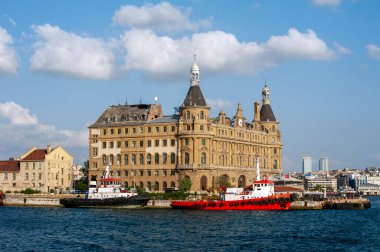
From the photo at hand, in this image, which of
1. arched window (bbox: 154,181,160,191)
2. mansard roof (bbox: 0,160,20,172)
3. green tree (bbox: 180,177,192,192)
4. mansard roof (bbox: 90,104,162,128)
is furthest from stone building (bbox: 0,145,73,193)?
green tree (bbox: 180,177,192,192)

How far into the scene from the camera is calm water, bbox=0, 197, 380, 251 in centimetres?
5919

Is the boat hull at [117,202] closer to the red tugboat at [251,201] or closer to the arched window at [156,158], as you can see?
the red tugboat at [251,201]

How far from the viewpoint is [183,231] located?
7038 cm

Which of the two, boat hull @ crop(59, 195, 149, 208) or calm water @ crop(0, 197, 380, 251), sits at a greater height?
boat hull @ crop(59, 195, 149, 208)

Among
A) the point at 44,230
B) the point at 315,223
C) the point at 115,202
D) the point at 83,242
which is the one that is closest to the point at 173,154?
the point at 115,202

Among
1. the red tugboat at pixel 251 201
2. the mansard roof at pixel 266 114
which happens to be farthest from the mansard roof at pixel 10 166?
the mansard roof at pixel 266 114

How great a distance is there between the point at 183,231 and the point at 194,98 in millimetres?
62740

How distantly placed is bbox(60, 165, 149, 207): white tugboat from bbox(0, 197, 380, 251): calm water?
7622 mm

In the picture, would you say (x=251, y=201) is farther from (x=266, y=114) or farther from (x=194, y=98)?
(x=266, y=114)

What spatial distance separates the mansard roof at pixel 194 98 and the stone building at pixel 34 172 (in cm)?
3047

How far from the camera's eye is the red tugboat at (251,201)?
105562 millimetres

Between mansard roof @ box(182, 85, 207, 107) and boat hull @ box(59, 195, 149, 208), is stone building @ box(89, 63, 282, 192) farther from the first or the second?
boat hull @ box(59, 195, 149, 208)

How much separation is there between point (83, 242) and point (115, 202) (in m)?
44.3

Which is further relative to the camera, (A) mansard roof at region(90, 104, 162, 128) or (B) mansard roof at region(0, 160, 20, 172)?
(A) mansard roof at region(90, 104, 162, 128)
